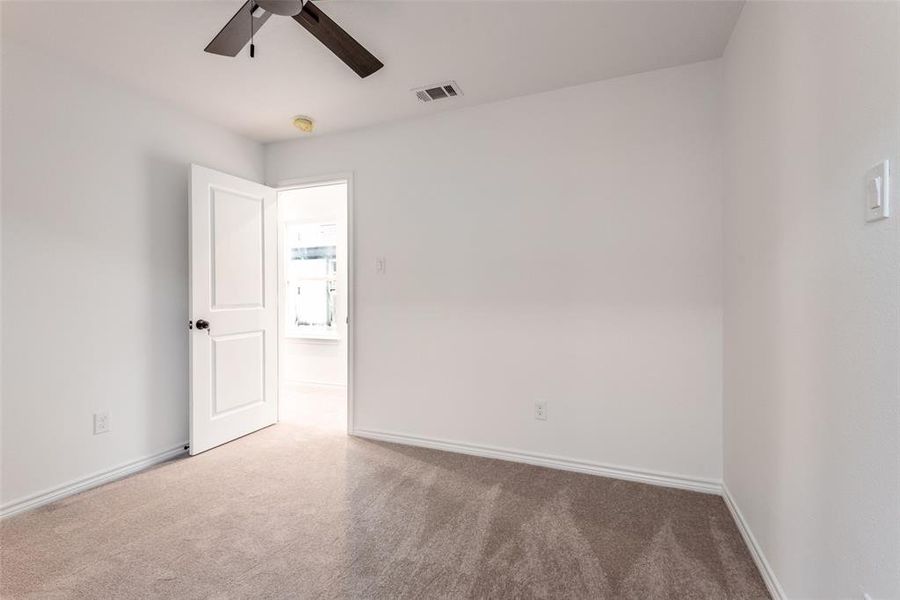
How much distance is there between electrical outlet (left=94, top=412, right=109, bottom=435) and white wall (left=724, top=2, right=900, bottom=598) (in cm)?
351

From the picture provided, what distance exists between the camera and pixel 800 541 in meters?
1.37

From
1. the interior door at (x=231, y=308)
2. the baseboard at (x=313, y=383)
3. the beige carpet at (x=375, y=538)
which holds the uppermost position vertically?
the interior door at (x=231, y=308)

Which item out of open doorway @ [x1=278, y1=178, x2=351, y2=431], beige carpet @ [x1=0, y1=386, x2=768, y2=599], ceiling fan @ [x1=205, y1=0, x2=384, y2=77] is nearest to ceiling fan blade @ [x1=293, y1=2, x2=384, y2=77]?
ceiling fan @ [x1=205, y1=0, x2=384, y2=77]

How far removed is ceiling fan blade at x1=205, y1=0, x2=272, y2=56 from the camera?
1712mm

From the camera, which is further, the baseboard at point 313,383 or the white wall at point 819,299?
the baseboard at point 313,383

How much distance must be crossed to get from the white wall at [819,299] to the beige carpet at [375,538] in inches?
17.0

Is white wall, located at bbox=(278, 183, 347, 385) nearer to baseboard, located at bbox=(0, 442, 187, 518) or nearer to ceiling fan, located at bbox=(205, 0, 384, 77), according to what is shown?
baseboard, located at bbox=(0, 442, 187, 518)

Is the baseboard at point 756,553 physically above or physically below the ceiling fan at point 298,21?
below

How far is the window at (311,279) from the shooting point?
202 inches

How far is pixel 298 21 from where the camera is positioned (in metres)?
1.73

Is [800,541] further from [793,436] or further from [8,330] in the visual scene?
[8,330]

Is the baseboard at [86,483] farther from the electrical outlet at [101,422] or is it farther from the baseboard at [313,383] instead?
the baseboard at [313,383]

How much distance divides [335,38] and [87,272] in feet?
6.71

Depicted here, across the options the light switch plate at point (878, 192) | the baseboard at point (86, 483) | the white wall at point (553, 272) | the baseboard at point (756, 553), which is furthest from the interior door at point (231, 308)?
the light switch plate at point (878, 192)
